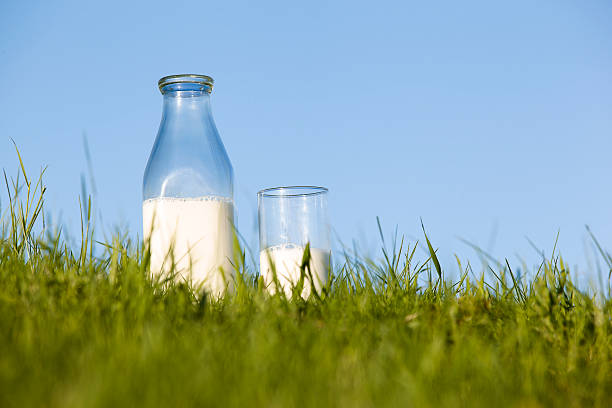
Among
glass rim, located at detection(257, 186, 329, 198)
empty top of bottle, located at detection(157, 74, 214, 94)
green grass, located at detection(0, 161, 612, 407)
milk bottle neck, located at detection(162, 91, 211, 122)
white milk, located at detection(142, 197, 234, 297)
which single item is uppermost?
empty top of bottle, located at detection(157, 74, 214, 94)

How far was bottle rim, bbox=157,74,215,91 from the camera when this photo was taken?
2.77 metres

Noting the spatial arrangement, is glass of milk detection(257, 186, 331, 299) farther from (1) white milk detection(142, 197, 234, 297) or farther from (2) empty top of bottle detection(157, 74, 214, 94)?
(2) empty top of bottle detection(157, 74, 214, 94)

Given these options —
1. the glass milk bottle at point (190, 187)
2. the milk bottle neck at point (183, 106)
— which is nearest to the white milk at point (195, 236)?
the glass milk bottle at point (190, 187)

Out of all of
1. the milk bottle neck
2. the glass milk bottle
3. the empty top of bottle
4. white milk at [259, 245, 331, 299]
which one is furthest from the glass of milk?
the empty top of bottle

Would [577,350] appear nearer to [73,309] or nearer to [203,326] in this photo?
[203,326]

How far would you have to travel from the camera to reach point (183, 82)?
9.11 feet

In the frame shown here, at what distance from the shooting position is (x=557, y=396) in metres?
1.37

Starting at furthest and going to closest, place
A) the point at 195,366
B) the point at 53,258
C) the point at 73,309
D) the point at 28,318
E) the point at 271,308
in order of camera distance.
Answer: the point at 53,258, the point at 271,308, the point at 73,309, the point at 28,318, the point at 195,366

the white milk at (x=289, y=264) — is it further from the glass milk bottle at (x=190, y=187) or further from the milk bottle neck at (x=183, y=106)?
the milk bottle neck at (x=183, y=106)

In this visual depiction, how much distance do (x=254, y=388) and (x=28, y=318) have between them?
0.72m

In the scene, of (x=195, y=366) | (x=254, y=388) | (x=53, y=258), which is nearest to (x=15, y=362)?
(x=195, y=366)

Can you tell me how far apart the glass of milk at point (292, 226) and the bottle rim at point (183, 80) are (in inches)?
26.0

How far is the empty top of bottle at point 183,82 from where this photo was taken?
277cm

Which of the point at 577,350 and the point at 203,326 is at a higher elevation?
the point at 203,326
